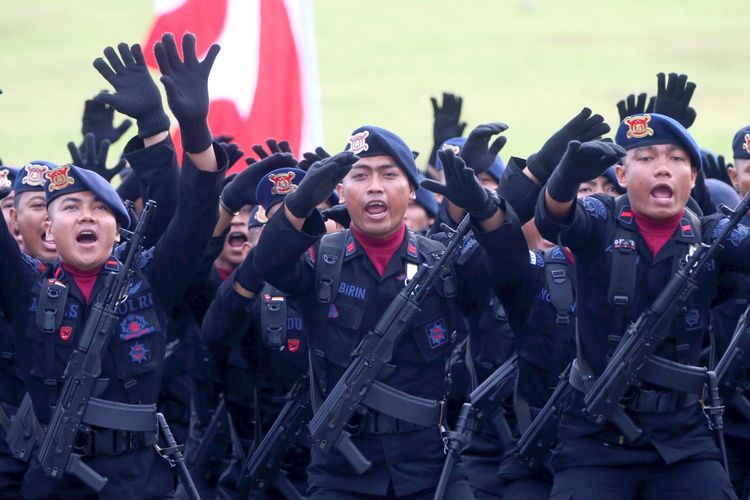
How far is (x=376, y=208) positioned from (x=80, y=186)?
1.21 meters

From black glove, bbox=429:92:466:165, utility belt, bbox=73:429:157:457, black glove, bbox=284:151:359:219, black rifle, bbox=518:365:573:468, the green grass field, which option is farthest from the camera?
the green grass field

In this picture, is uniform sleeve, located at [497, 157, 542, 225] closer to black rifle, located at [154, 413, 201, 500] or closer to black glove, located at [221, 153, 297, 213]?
black glove, located at [221, 153, 297, 213]

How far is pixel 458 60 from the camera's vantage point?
1407 inches

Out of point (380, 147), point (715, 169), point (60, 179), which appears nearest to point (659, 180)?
point (380, 147)


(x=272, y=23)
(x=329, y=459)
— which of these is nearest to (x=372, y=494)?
(x=329, y=459)

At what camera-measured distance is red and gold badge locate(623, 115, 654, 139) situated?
7.36 metres

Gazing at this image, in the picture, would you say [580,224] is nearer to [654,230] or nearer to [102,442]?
[654,230]

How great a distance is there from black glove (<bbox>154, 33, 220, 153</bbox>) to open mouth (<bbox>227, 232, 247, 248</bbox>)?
2660 mm

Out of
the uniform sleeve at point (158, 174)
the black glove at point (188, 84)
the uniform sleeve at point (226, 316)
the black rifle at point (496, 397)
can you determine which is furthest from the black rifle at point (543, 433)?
the black glove at point (188, 84)

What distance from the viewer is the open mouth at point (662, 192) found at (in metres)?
7.30

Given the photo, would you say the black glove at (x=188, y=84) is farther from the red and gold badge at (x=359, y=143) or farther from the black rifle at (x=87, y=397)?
the red and gold badge at (x=359, y=143)

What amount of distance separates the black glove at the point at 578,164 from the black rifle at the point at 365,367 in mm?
396

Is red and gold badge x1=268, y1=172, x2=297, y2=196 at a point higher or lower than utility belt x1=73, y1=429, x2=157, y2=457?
higher

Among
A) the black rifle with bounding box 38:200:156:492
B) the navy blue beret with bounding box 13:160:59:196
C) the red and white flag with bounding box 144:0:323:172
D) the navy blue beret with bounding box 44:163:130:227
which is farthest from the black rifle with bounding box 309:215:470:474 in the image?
the red and white flag with bounding box 144:0:323:172
